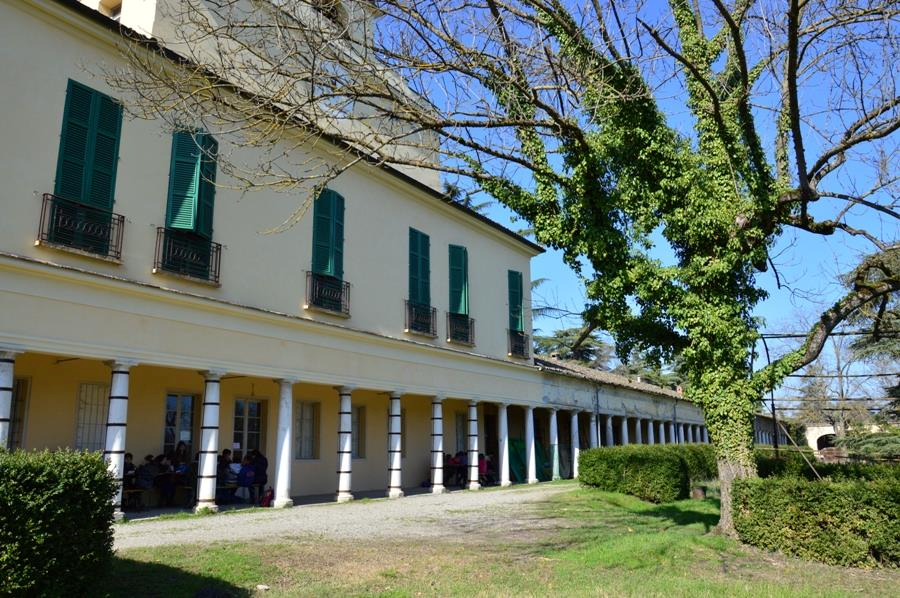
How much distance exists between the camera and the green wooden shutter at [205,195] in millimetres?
13609

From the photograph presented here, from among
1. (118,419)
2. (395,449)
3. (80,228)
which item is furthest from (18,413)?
(395,449)

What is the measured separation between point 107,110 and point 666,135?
32.3 feet

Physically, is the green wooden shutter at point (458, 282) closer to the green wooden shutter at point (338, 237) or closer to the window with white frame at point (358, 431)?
the window with white frame at point (358, 431)

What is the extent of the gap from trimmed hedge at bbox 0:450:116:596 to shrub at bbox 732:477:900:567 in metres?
9.31

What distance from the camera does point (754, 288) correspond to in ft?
40.0

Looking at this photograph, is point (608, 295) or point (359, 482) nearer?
point (608, 295)

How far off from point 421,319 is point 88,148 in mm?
10142

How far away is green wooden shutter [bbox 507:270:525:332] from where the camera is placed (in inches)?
981

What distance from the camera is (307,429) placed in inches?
736

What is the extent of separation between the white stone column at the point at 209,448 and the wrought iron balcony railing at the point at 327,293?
3314 millimetres

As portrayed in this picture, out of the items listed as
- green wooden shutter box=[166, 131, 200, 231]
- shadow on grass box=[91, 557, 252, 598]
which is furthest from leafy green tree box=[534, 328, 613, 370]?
Result: shadow on grass box=[91, 557, 252, 598]

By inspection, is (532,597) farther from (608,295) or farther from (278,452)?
(278,452)

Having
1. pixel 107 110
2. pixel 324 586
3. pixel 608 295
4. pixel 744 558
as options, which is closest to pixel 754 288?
pixel 608 295

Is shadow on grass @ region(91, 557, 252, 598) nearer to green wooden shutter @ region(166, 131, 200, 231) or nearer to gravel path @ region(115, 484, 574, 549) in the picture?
gravel path @ region(115, 484, 574, 549)
